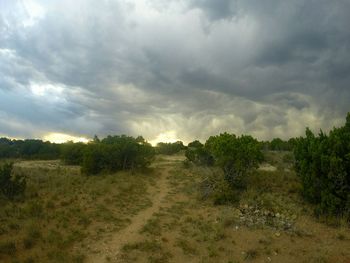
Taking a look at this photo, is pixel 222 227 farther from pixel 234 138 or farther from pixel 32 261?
pixel 234 138

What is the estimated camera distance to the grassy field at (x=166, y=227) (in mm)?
14734

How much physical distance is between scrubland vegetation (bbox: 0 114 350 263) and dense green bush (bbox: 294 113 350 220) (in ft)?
0.17

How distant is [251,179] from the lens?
1088 inches

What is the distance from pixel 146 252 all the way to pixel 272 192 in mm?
11756

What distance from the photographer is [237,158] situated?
86.1ft

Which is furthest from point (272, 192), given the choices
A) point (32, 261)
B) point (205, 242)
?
point (32, 261)

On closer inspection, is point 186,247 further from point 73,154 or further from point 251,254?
point 73,154

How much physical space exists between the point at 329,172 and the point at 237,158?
8610 mm

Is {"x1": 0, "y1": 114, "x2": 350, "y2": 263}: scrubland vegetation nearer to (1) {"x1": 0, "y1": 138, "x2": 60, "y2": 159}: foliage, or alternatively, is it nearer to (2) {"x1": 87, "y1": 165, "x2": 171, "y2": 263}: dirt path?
(2) {"x1": 87, "y1": 165, "x2": 171, "y2": 263}: dirt path

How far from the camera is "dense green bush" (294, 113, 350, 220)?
18172 mm

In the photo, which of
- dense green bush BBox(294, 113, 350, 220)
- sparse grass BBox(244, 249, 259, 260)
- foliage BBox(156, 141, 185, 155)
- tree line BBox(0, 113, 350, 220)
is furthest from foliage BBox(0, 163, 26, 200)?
foliage BBox(156, 141, 185, 155)

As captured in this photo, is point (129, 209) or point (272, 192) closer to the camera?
point (129, 209)

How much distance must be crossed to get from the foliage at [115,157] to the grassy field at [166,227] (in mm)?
9029

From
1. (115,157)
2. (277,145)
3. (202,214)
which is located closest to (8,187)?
(202,214)
